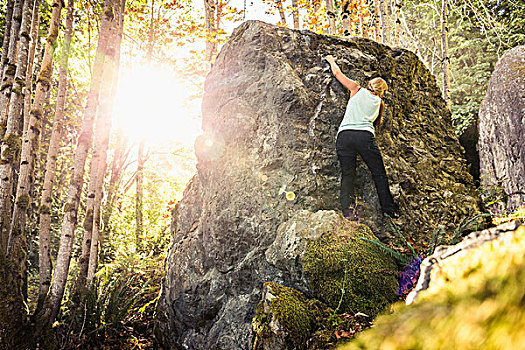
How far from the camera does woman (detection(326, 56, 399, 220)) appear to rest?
3965mm

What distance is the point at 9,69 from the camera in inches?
177

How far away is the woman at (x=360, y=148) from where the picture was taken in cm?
396

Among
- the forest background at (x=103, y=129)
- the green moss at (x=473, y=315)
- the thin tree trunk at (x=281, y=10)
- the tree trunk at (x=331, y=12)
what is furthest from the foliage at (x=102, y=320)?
the thin tree trunk at (x=281, y=10)

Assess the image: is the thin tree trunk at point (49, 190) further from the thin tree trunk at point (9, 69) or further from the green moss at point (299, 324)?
the green moss at point (299, 324)

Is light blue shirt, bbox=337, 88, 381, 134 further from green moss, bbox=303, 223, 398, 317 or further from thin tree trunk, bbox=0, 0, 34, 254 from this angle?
thin tree trunk, bbox=0, 0, 34, 254

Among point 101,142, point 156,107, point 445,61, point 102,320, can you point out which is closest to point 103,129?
point 101,142

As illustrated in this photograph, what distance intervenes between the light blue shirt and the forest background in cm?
328

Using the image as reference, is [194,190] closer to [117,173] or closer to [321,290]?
[321,290]

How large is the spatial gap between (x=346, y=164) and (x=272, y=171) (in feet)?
2.88

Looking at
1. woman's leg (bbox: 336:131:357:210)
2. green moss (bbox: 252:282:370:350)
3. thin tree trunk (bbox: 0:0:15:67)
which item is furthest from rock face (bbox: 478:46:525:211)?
thin tree trunk (bbox: 0:0:15:67)

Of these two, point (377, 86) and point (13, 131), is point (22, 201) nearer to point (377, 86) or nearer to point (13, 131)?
point (13, 131)

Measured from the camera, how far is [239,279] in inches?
150

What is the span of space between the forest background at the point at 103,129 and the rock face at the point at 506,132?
0.88 meters

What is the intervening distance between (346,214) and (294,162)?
33.3 inches
